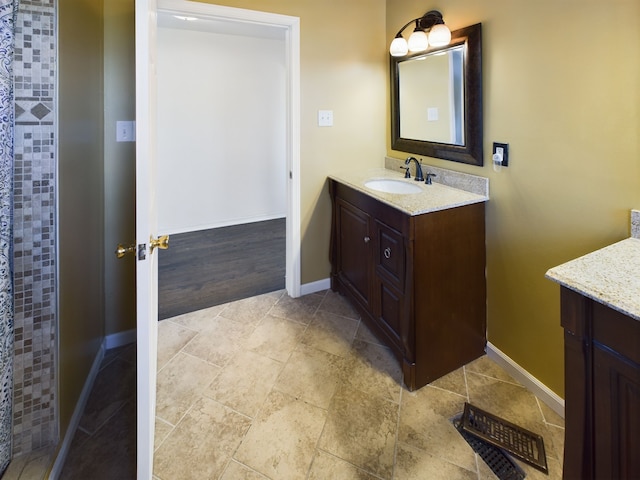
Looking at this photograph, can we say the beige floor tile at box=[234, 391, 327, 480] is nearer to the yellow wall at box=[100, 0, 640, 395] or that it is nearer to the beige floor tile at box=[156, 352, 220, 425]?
the beige floor tile at box=[156, 352, 220, 425]

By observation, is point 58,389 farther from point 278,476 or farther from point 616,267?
point 616,267

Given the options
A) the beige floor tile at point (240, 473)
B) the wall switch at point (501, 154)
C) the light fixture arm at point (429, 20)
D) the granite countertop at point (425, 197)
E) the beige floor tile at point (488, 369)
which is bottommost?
the beige floor tile at point (240, 473)

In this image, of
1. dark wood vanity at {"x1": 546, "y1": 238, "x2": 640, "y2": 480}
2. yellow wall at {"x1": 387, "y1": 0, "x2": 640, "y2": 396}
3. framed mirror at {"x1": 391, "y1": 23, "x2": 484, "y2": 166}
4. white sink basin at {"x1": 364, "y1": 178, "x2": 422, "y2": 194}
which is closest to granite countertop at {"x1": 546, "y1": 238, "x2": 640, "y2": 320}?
dark wood vanity at {"x1": 546, "y1": 238, "x2": 640, "y2": 480}

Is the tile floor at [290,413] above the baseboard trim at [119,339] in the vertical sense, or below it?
below

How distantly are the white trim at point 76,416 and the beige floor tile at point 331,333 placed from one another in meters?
1.12

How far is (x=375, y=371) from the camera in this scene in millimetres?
1893

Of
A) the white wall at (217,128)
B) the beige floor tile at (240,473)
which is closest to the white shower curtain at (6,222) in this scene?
the beige floor tile at (240,473)

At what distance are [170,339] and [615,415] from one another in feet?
6.95

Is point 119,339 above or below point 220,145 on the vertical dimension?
below

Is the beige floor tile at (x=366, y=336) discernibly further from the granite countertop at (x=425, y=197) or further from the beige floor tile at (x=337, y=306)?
the granite countertop at (x=425, y=197)

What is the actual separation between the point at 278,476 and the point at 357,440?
348mm

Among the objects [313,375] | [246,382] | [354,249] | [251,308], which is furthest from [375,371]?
[251,308]

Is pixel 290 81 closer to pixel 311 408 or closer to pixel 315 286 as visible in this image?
pixel 315 286

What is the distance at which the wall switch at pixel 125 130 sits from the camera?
6.30 ft
